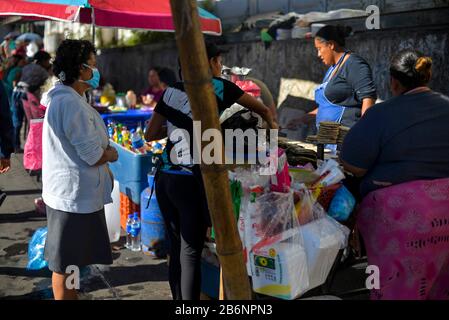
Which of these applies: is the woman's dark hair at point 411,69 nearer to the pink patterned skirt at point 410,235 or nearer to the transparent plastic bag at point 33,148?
the pink patterned skirt at point 410,235

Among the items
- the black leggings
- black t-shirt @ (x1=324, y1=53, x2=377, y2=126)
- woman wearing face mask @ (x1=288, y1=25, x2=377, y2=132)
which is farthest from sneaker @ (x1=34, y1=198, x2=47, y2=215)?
black t-shirt @ (x1=324, y1=53, x2=377, y2=126)

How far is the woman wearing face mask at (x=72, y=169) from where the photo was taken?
10.2 ft

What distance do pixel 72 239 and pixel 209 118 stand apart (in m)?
1.72

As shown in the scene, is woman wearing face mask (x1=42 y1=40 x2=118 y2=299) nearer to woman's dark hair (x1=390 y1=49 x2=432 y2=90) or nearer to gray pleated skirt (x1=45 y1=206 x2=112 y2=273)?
gray pleated skirt (x1=45 y1=206 x2=112 y2=273)

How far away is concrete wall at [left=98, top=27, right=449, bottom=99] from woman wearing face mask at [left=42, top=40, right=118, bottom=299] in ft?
14.0

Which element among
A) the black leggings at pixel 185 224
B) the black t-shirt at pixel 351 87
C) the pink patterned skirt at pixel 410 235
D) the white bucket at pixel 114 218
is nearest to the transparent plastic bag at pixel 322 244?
the pink patterned skirt at pixel 410 235

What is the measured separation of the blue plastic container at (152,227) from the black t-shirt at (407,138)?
2560 millimetres

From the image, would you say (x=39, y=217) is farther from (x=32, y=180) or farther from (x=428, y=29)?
(x=428, y=29)

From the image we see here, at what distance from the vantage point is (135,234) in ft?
17.1

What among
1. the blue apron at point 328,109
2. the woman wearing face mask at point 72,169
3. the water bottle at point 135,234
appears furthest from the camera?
the water bottle at point 135,234

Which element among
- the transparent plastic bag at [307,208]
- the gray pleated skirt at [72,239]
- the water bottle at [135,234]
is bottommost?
the water bottle at [135,234]

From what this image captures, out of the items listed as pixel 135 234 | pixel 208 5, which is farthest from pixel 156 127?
pixel 208 5

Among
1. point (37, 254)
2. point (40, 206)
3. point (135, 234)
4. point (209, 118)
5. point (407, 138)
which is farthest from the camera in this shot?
point (40, 206)

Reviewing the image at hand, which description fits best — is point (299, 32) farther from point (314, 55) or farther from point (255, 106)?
point (255, 106)
